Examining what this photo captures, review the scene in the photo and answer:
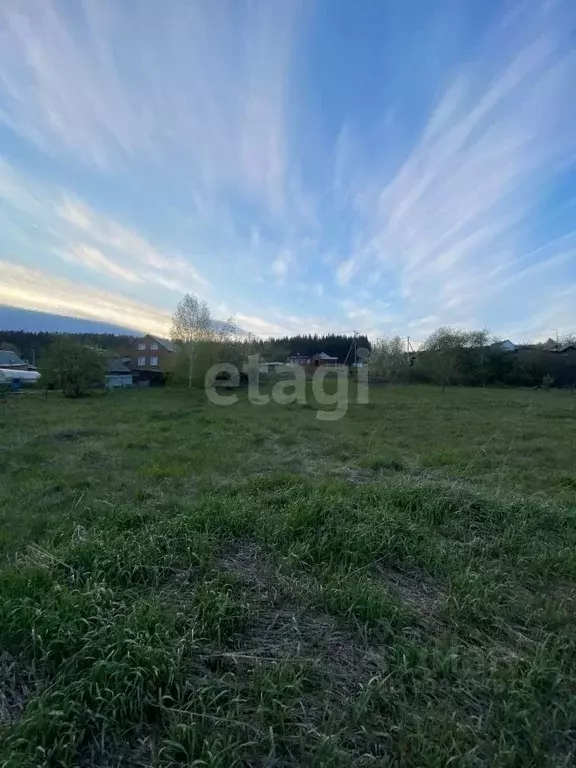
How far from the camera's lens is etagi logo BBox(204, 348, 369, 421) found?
1519 cm

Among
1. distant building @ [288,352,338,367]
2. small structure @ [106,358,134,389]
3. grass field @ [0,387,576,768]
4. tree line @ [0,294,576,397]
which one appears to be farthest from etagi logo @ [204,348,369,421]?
distant building @ [288,352,338,367]

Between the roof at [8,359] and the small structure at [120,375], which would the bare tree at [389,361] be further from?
the roof at [8,359]

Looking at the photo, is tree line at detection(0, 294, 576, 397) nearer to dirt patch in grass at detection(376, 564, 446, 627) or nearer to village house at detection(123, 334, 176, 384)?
village house at detection(123, 334, 176, 384)

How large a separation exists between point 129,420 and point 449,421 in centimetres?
842

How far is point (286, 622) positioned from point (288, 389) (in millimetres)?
18101

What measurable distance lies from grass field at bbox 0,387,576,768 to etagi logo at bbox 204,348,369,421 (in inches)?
313

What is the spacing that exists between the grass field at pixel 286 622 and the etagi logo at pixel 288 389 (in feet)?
26.1

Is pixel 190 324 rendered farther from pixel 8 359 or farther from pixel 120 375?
pixel 8 359

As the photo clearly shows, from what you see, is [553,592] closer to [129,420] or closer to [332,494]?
[332,494]

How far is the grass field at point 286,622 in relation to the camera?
58.6 inches

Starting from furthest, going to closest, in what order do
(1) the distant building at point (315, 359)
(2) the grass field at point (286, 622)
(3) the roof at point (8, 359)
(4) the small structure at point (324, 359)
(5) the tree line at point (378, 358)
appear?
(4) the small structure at point (324, 359) < (1) the distant building at point (315, 359) < (3) the roof at point (8, 359) < (5) the tree line at point (378, 358) < (2) the grass field at point (286, 622)

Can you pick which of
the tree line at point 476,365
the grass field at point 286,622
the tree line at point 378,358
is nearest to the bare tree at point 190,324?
the tree line at point 378,358

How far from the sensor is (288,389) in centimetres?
2020

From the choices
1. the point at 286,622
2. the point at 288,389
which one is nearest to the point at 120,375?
the point at 288,389
